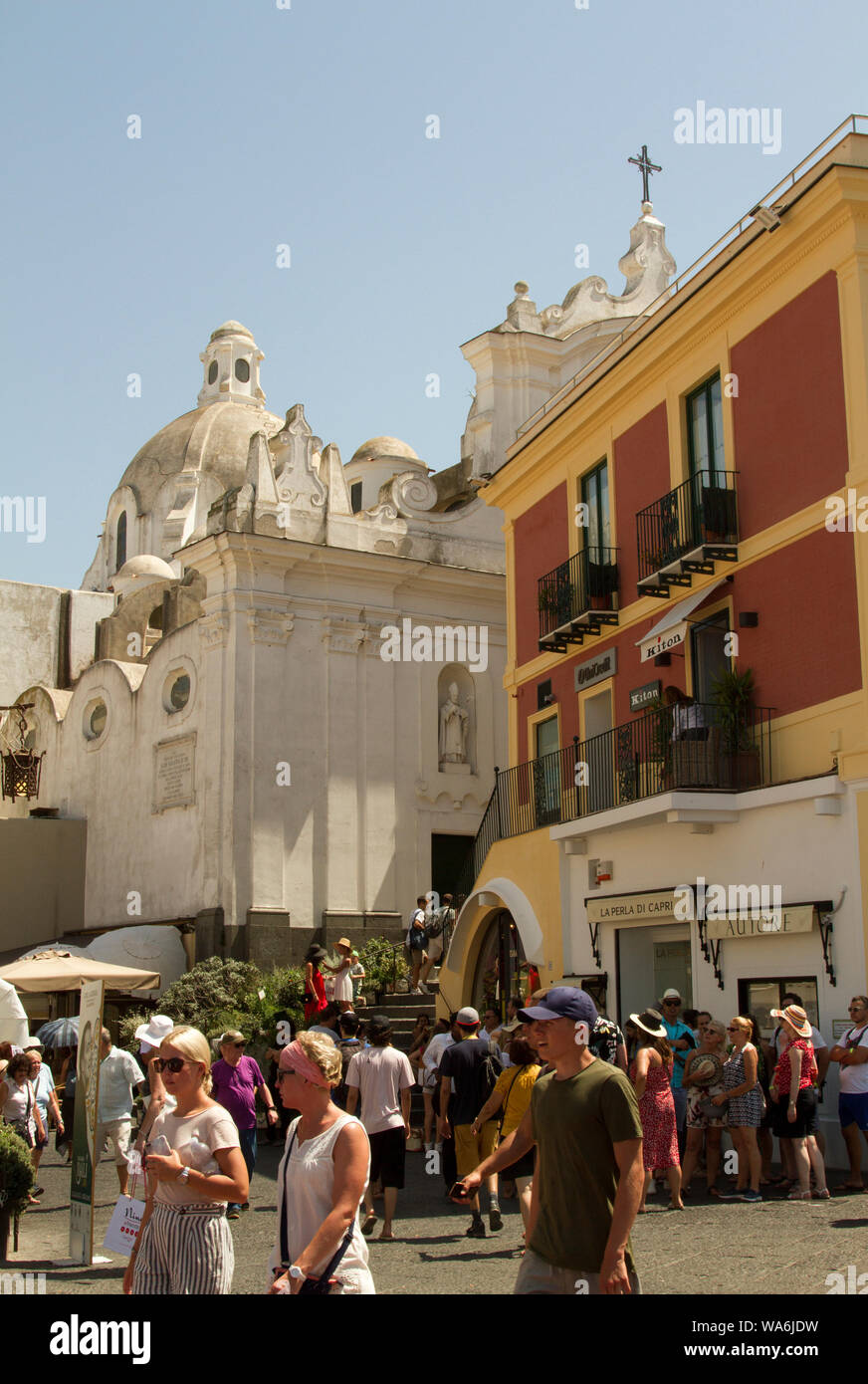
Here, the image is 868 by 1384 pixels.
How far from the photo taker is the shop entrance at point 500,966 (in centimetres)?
2308

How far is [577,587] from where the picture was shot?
21.8m

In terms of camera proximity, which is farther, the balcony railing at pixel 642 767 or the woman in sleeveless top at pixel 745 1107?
the balcony railing at pixel 642 767

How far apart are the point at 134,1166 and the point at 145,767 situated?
25.5 m

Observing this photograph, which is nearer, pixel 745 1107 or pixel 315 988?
pixel 745 1107

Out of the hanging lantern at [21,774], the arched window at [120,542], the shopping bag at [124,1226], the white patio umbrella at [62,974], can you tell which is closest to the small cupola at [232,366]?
the arched window at [120,542]

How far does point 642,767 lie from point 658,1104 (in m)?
7.19

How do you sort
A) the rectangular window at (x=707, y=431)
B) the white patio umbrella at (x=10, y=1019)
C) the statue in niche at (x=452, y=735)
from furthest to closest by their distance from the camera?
the statue in niche at (x=452, y=735) < the rectangular window at (x=707, y=431) < the white patio umbrella at (x=10, y=1019)

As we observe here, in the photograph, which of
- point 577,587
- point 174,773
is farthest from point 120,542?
point 577,587

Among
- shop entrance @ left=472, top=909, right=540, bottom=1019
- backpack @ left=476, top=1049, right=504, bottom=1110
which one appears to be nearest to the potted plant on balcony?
backpack @ left=476, top=1049, right=504, bottom=1110

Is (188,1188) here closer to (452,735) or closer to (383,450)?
(452,735)

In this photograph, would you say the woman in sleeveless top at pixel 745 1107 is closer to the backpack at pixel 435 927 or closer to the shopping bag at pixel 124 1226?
the shopping bag at pixel 124 1226

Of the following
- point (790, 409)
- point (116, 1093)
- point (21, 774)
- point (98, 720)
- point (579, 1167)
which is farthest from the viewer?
point (21, 774)

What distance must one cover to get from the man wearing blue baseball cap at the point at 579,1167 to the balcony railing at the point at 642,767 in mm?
11511

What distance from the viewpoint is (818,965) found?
1550 cm
